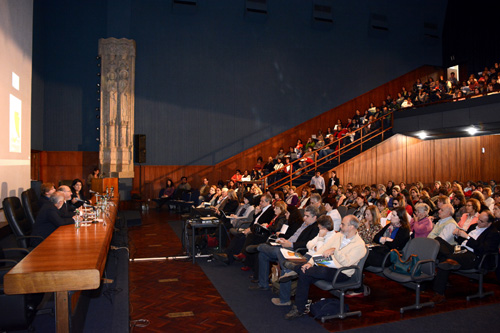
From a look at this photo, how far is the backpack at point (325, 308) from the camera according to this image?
13.2ft

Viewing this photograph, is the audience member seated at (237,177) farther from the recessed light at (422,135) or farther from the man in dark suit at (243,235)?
the man in dark suit at (243,235)

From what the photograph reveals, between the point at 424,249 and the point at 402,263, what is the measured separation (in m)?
0.29

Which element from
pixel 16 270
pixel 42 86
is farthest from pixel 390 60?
pixel 16 270

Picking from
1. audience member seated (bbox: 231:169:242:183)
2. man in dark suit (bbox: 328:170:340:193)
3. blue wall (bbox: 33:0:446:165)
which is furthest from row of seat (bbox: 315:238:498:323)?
blue wall (bbox: 33:0:446:165)

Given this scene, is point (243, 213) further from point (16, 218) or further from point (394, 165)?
point (394, 165)

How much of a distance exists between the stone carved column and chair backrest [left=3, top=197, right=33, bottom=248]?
7.91m

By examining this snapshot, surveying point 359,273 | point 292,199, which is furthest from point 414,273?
point 292,199

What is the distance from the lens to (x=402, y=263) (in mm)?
4398

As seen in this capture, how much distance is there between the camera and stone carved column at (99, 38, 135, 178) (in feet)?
43.0

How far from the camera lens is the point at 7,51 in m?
7.14

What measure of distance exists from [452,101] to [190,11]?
922 centimetres

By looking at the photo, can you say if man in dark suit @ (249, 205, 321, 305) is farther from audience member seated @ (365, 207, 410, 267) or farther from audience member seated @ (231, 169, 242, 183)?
audience member seated @ (231, 169, 242, 183)

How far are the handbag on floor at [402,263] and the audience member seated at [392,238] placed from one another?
0.12 m

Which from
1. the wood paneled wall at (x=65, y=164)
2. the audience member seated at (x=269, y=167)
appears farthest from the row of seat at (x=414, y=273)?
the wood paneled wall at (x=65, y=164)
